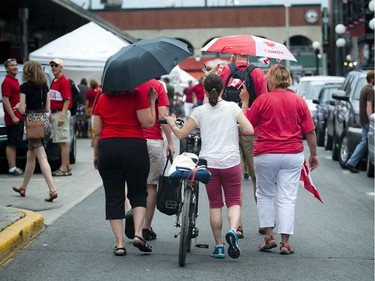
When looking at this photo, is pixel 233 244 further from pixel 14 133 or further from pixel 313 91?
pixel 313 91

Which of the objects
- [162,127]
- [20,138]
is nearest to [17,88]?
[20,138]

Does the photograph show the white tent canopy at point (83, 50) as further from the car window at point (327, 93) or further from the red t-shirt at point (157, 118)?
the red t-shirt at point (157, 118)

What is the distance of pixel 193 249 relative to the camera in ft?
30.7

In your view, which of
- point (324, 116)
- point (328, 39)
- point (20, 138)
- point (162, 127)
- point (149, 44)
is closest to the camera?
point (149, 44)

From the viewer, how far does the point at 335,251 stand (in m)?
9.38

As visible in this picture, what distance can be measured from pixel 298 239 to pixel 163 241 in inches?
54.8

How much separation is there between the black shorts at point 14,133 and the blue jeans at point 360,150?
5.77 meters

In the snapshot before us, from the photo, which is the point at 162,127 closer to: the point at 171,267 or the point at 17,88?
the point at 171,267

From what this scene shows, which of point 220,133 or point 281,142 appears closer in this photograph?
point 220,133

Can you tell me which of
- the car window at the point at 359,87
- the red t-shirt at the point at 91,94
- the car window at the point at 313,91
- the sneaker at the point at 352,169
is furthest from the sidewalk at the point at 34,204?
the car window at the point at 313,91

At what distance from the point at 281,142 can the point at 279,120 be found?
0.20 meters

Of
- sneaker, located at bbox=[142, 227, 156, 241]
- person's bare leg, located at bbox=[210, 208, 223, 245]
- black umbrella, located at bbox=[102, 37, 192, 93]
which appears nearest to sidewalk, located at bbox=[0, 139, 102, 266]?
sneaker, located at bbox=[142, 227, 156, 241]

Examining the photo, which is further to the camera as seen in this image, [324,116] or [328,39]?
[328,39]

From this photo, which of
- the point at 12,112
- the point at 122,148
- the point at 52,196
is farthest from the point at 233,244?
the point at 12,112
